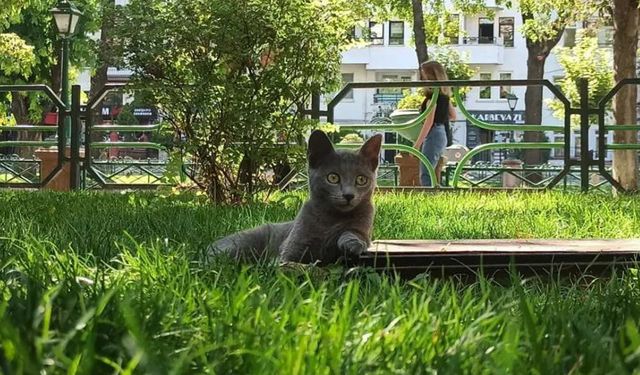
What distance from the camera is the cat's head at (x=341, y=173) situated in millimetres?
3734

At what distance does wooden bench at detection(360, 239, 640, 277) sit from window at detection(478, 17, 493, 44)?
51.4m

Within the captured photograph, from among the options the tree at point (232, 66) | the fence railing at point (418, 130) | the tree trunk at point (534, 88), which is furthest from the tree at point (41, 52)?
the tree at point (232, 66)

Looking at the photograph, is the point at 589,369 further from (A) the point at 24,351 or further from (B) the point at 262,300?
(A) the point at 24,351

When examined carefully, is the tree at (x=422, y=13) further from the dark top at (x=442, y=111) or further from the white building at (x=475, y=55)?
the white building at (x=475, y=55)

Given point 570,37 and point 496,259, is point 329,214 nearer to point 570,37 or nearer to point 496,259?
point 496,259

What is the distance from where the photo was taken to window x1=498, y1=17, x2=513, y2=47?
2130 inches

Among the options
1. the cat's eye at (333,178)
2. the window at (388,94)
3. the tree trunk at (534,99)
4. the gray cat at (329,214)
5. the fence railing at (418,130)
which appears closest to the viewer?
the gray cat at (329,214)

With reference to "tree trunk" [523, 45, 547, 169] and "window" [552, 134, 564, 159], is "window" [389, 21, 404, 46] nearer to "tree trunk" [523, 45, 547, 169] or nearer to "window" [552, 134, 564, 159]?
"tree trunk" [523, 45, 547, 169]

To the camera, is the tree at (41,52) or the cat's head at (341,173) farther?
the tree at (41,52)

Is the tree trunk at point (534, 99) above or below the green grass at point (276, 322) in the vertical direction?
above

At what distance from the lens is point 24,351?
4.79ft

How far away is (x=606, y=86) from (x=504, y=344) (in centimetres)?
2768

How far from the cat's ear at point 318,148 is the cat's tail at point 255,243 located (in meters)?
0.37

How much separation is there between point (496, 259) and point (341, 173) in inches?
30.4
